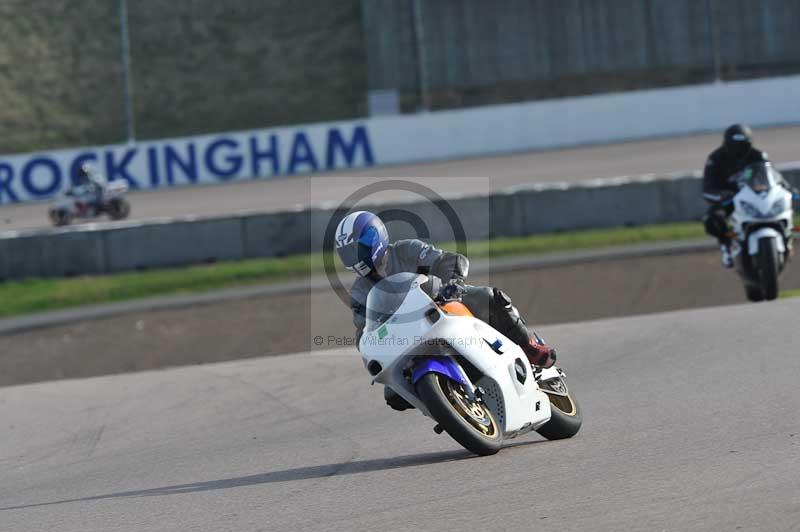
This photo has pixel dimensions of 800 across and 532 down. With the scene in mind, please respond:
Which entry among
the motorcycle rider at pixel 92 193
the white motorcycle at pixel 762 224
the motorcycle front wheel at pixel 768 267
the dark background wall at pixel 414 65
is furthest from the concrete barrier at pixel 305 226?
the dark background wall at pixel 414 65

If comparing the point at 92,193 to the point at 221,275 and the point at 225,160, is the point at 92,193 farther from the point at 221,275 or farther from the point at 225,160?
the point at 221,275

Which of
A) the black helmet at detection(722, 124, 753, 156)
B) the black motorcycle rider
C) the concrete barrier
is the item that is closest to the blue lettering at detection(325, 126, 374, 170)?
the concrete barrier

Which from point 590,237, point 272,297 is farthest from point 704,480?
point 590,237

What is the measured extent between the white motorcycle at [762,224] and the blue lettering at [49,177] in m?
22.3

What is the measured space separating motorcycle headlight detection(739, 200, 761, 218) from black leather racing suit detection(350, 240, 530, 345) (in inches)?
236

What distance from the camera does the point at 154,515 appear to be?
18.3 feet

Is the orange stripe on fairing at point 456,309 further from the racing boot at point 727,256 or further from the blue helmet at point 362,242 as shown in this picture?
the racing boot at point 727,256

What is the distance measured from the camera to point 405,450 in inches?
265

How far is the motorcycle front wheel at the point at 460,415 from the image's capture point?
5.79 metres

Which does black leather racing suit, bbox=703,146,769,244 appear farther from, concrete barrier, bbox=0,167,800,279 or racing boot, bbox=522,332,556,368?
concrete barrier, bbox=0,167,800,279

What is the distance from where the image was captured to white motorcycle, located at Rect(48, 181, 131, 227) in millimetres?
25094

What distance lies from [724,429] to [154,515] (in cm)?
293

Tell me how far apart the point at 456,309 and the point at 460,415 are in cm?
57

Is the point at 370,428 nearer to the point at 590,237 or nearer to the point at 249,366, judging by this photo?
the point at 249,366
